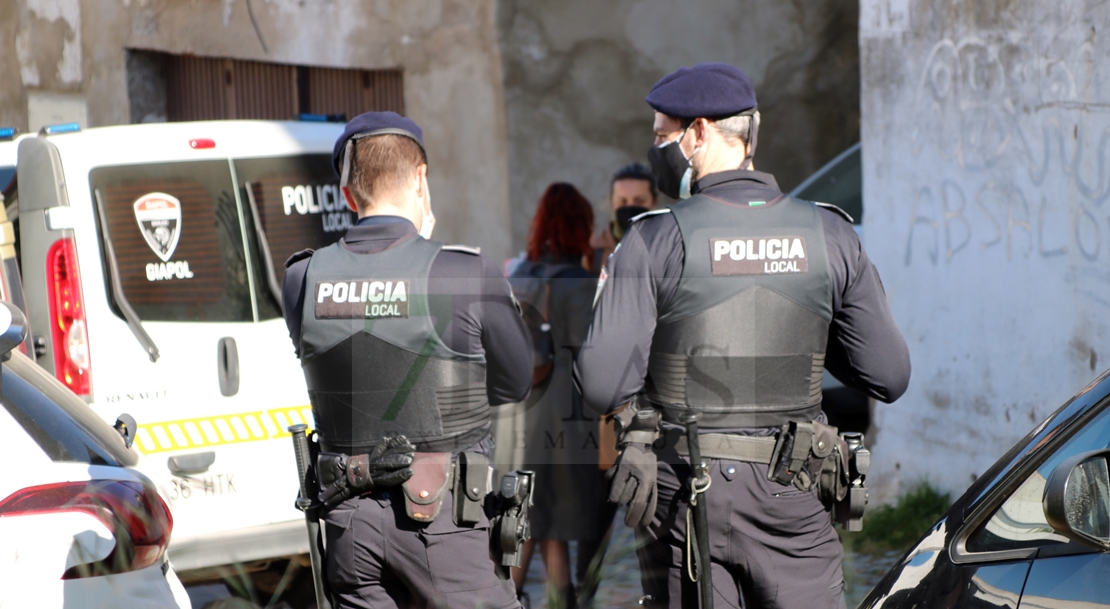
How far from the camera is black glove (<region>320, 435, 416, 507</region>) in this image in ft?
9.35

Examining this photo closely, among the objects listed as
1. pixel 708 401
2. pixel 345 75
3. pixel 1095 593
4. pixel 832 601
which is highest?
pixel 345 75

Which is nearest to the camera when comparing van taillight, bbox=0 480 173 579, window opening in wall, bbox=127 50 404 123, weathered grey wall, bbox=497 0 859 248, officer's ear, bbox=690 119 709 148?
van taillight, bbox=0 480 173 579

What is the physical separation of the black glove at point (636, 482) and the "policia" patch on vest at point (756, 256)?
473 millimetres

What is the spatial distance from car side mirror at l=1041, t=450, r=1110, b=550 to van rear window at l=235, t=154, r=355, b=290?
3247mm

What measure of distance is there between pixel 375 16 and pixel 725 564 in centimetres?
785

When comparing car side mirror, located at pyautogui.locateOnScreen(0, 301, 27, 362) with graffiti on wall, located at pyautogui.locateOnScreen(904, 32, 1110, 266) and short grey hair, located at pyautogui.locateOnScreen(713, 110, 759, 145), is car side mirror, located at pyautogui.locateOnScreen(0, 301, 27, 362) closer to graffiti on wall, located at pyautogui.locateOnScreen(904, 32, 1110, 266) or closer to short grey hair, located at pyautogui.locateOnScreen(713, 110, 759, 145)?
short grey hair, located at pyautogui.locateOnScreen(713, 110, 759, 145)

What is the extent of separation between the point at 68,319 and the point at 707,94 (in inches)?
105

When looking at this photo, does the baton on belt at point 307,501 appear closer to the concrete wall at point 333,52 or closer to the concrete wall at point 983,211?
the concrete wall at point 983,211

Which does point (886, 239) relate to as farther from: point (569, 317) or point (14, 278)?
point (14, 278)

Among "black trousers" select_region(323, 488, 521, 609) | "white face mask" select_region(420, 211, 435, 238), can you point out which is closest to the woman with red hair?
"white face mask" select_region(420, 211, 435, 238)

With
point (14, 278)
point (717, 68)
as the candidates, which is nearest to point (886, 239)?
point (717, 68)

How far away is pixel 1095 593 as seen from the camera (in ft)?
7.11

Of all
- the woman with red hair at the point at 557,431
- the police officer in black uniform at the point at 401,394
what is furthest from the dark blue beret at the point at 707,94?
the woman with red hair at the point at 557,431

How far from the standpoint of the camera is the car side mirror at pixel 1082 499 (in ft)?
7.02
